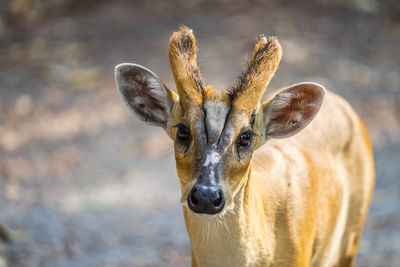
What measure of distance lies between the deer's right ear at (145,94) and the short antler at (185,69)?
22 centimetres

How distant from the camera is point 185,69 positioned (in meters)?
4.46

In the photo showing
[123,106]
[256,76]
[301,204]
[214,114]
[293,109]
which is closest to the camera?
[214,114]

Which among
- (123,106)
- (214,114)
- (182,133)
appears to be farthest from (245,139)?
(123,106)

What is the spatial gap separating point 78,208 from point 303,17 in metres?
7.59

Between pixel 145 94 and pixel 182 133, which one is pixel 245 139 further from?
pixel 145 94

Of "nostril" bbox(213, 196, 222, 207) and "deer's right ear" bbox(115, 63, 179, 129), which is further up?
"deer's right ear" bbox(115, 63, 179, 129)

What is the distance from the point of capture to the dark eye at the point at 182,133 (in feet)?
14.1

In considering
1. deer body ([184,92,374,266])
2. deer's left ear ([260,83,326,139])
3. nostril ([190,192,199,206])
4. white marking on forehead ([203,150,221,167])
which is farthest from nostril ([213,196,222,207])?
deer's left ear ([260,83,326,139])

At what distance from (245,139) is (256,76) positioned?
0.46 meters

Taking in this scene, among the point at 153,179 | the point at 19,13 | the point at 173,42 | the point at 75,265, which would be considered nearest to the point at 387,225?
the point at 153,179

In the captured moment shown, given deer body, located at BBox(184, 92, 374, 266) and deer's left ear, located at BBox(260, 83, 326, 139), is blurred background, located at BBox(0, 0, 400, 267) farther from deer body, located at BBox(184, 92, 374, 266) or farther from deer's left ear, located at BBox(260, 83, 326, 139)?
deer body, located at BBox(184, 92, 374, 266)

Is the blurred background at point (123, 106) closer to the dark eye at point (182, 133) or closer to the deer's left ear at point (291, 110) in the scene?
the deer's left ear at point (291, 110)

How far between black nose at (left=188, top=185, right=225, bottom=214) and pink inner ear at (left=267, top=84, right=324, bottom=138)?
37.6 inches

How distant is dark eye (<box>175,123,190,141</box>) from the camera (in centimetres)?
429
